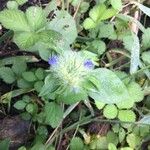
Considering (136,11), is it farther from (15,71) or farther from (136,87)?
(15,71)

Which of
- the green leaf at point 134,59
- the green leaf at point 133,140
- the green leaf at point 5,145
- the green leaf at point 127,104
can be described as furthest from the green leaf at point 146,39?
the green leaf at point 5,145

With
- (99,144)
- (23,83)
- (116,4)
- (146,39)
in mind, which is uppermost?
(116,4)

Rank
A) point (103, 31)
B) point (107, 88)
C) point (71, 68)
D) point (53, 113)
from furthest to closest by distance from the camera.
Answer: point (103, 31) < point (53, 113) < point (107, 88) < point (71, 68)

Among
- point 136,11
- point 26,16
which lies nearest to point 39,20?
point 26,16

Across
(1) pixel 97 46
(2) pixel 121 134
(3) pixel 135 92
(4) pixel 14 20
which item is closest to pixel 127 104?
(3) pixel 135 92

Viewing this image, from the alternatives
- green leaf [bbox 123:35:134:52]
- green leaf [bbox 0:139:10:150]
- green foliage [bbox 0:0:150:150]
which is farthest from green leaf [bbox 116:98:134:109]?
green leaf [bbox 0:139:10:150]

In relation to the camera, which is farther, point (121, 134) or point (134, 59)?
point (121, 134)

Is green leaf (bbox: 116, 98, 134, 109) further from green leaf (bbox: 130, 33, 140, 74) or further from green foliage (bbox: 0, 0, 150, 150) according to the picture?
green leaf (bbox: 130, 33, 140, 74)

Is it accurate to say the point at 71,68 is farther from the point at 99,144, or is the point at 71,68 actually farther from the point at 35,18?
the point at 99,144
